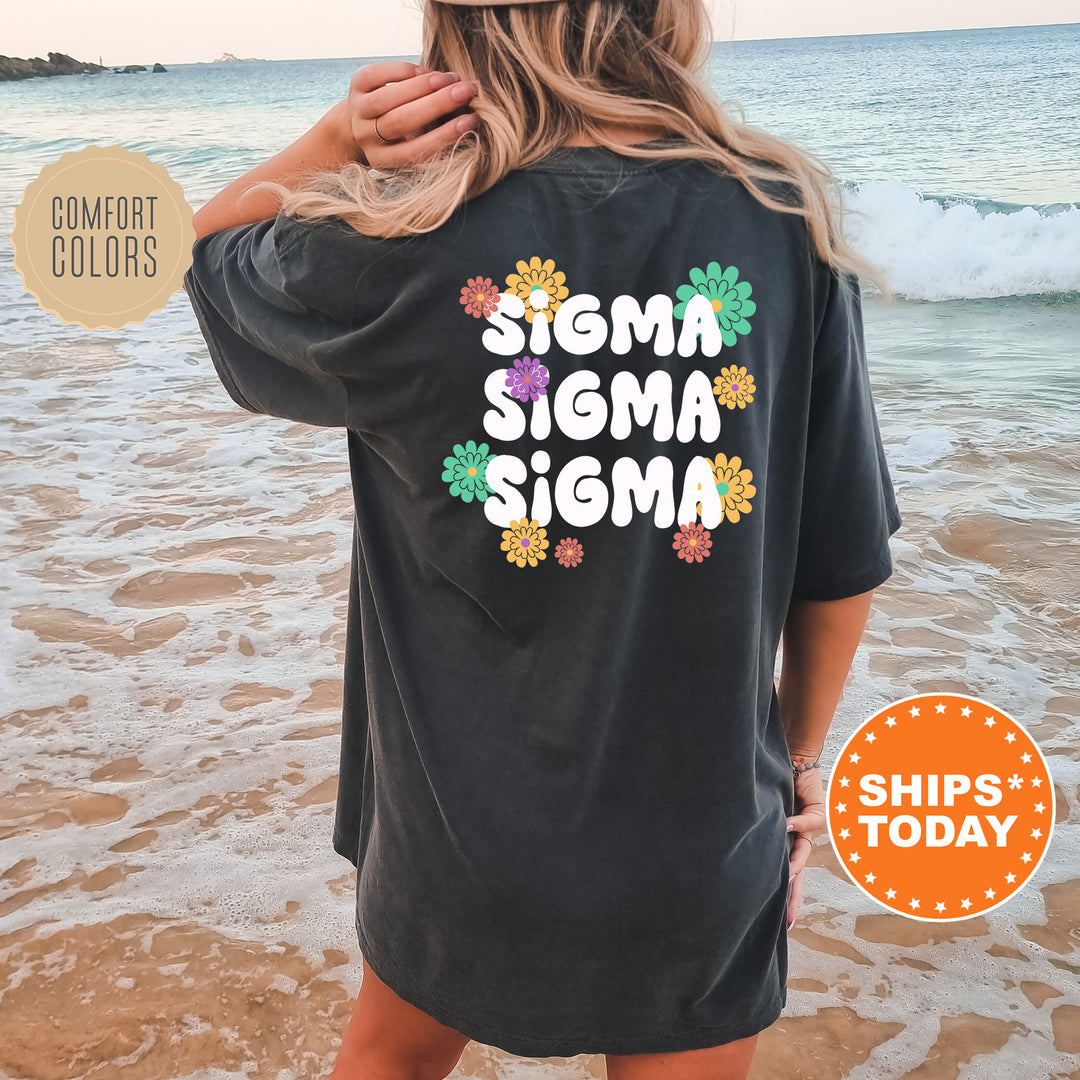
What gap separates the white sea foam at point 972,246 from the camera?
10.9m

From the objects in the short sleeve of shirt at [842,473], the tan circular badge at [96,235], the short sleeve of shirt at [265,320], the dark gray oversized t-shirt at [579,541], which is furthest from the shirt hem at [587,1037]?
the tan circular badge at [96,235]

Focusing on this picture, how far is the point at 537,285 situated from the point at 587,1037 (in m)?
0.77

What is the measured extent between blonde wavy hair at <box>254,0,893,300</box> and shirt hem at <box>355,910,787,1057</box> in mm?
788

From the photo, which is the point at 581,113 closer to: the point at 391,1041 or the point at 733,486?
the point at 733,486

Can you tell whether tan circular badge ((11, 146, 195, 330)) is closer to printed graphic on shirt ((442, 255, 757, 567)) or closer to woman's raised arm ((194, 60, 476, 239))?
woman's raised arm ((194, 60, 476, 239))

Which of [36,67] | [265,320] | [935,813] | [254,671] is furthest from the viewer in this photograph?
[36,67]

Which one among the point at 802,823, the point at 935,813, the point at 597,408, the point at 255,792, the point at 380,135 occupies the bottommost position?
the point at 255,792

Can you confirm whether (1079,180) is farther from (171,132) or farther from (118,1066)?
(171,132)

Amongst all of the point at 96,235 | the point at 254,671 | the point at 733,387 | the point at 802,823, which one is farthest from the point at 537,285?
the point at 254,671

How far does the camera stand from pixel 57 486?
5.09 m

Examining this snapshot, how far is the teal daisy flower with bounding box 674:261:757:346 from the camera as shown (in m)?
0.95

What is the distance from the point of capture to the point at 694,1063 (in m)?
1.16

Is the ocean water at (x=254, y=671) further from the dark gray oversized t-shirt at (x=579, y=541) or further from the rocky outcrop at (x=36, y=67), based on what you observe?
the rocky outcrop at (x=36, y=67)

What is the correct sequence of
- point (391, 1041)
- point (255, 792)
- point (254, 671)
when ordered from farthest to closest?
point (254, 671)
point (255, 792)
point (391, 1041)
